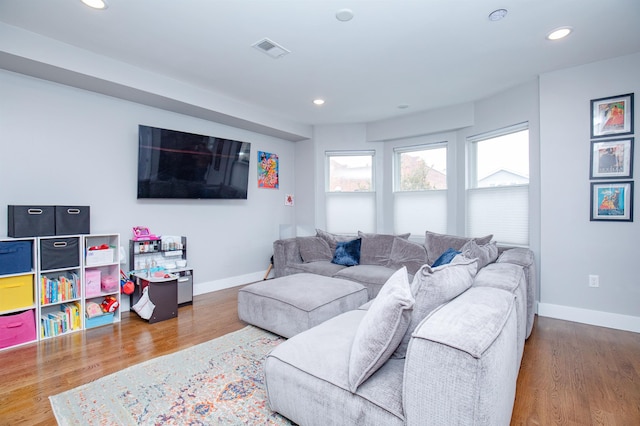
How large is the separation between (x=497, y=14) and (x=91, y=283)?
166 inches

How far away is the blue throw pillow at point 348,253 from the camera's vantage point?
165 inches

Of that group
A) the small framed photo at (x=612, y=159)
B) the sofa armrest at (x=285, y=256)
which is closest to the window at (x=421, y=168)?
the small framed photo at (x=612, y=159)

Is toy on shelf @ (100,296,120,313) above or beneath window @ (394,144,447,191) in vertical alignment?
beneath

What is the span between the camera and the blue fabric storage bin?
2.55 m

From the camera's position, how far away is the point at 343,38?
2.62 metres

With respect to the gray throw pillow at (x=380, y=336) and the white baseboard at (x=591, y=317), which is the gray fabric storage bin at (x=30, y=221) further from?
the white baseboard at (x=591, y=317)

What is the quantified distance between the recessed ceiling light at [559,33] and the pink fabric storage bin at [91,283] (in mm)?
4637

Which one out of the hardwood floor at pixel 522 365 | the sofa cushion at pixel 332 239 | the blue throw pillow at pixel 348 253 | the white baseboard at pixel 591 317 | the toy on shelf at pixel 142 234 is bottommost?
the hardwood floor at pixel 522 365

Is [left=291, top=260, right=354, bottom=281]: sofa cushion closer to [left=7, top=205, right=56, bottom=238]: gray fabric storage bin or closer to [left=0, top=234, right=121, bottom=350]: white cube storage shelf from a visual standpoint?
[left=0, top=234, right=121, bottom=350]: white cube storage shelf

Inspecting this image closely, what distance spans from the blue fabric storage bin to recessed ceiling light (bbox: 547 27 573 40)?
4.75m

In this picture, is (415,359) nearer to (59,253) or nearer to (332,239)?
(59,253)

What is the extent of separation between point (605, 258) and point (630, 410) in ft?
5.83

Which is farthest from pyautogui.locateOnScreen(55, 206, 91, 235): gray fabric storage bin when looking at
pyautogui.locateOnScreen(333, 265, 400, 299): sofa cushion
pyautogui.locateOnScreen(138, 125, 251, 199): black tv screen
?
pyautogui.locateOnScreen(333, 265, 400, 299): sofa cushion

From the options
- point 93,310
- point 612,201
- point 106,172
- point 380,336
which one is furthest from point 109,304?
point 612,201
